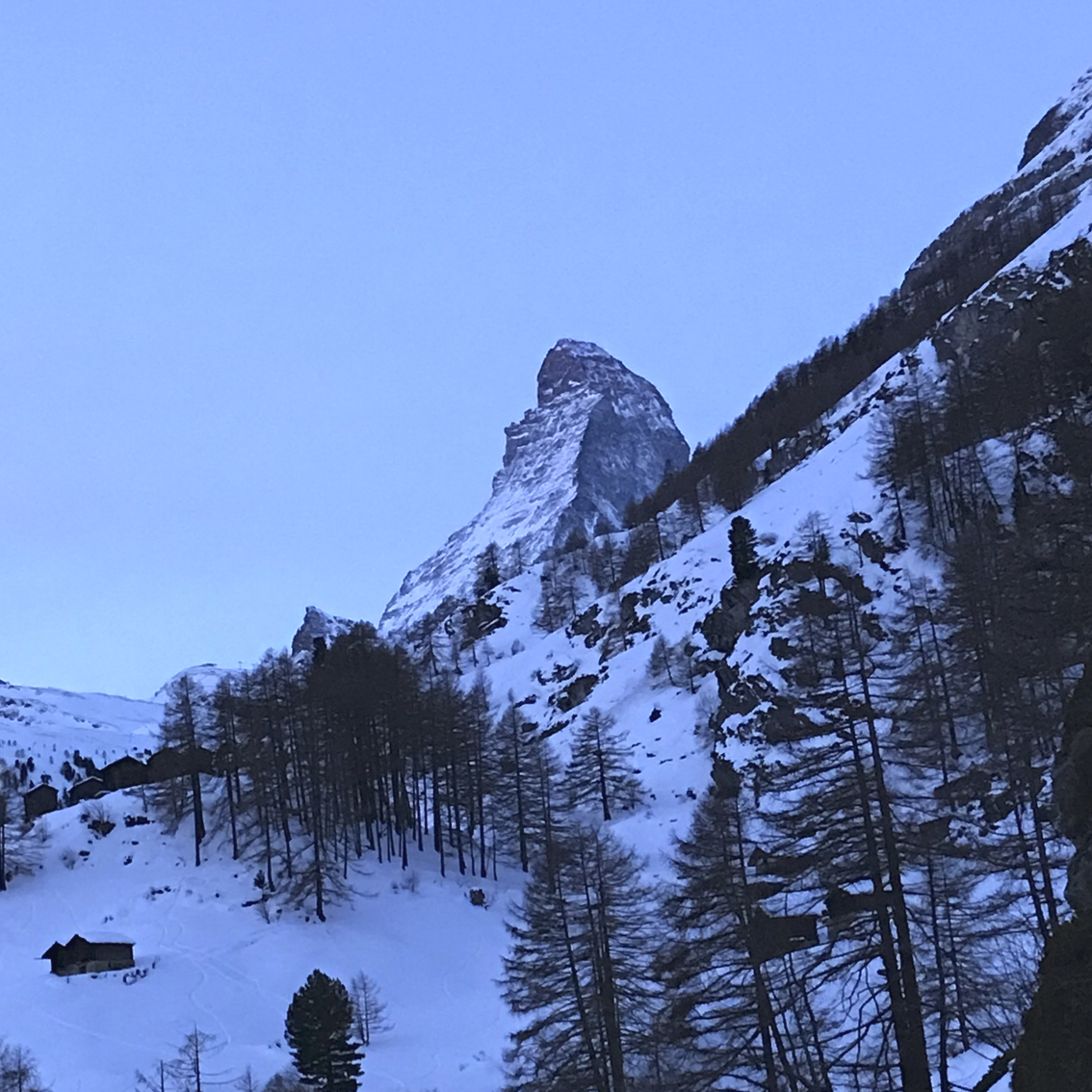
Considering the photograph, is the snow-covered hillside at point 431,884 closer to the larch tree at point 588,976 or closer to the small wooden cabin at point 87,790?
the larch tree at point 588,976

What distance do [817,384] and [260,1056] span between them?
4129 inches

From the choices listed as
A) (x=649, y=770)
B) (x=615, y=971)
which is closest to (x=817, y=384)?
(x=649, y=770)

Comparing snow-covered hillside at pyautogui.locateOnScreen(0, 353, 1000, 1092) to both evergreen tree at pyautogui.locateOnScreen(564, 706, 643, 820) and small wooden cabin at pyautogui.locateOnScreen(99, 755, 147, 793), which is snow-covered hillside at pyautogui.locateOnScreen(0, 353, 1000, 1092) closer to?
evergreen tree at pyautogui.locateOnScreen(564, 706, 643, 820)

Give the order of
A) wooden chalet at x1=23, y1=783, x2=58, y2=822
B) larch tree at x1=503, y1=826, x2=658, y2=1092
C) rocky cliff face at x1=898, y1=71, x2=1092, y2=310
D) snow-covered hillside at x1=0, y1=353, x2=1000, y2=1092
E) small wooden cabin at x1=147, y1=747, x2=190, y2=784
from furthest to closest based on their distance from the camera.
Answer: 1. rocky cliff face at x1=898, y1=71, x2=1092, y2=310
2. wooden chalet at x1=23, y1=783, x2=58, y2=822
3. small wooden cabin at x1=147, y1=747, x2=190, y2=784
4. snow-covered hillside at x1=0, y1=353, x2=1000, y2=1092
5. larch tree at x1=503, y1=826, x2=658, y2=1092

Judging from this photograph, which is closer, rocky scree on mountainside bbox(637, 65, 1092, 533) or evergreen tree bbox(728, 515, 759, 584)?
evergreen tree bbox(728, 515, 759, 584)

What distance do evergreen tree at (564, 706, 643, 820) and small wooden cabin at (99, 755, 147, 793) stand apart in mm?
32092

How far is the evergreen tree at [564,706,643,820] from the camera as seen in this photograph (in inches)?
2386

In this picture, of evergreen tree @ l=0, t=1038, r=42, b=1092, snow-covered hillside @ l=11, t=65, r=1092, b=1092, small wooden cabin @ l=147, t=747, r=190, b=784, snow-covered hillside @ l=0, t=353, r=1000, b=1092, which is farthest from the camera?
small wooden cabin @ l=147, t=747, r=190, b=784

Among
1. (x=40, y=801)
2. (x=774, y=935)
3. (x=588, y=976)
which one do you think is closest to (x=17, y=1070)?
(x=588, y=976)

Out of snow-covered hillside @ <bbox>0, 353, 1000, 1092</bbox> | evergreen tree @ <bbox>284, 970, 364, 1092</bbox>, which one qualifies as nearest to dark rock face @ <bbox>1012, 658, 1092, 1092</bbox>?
evergreen tree @ <bbox>284, 970, 364, 1092</bbox>

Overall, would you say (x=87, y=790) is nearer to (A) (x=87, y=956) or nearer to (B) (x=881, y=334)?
(A) (x=87, y=956)

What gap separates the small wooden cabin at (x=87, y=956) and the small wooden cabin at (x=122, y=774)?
1270 inches

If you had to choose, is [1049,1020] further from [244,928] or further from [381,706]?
[381,706]

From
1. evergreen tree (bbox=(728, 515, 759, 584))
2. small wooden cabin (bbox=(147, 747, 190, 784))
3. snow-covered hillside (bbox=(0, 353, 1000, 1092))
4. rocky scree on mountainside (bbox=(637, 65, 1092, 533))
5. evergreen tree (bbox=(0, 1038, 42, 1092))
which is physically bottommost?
evergreen tree (bbox=(0, 1038, 42, 1092))
